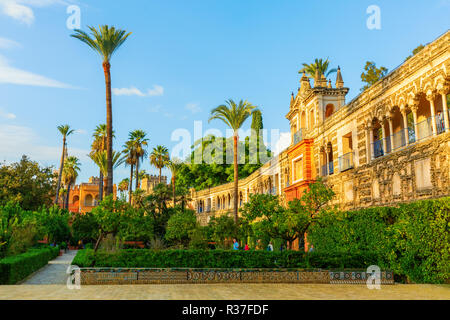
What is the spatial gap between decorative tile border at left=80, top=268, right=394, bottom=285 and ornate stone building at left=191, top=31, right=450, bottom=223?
4.77 meters

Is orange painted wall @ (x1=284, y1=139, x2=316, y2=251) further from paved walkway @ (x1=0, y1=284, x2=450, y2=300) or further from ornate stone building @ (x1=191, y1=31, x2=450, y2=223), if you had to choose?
paved walkway @ (x1=0, y1=284, x2=450, y2=300)

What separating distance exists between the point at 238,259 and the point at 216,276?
1683 mm

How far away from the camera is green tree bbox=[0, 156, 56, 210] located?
41.1 metres

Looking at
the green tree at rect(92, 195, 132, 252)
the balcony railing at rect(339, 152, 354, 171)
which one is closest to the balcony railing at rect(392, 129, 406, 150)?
the balcony railing at rect(339, 152, 354, 171)

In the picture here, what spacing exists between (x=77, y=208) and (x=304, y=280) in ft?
276

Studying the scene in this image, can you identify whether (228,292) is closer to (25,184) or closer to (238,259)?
(238,259)

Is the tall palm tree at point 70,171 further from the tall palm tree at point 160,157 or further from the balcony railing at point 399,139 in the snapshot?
the balcony railing at point 399,139

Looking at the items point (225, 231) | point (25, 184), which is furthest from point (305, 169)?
point (25, 184)

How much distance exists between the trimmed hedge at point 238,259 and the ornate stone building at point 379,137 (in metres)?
4.02

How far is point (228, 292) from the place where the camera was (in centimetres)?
1284

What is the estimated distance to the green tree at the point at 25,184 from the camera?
4106 cm

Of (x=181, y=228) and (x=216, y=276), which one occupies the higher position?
(x=181, y=228)

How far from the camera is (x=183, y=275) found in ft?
51.0
